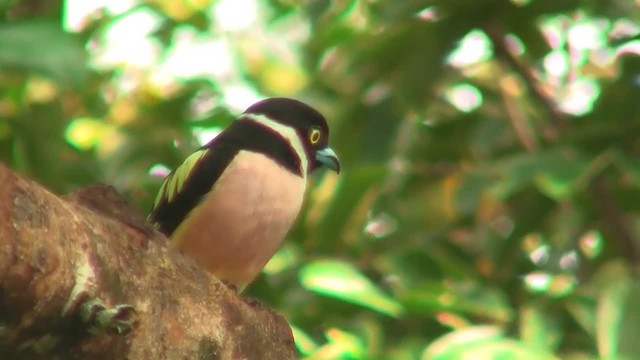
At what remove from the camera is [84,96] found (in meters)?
5.60

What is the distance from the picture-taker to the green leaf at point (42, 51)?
140 inches

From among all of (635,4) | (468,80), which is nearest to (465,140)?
(468,80)

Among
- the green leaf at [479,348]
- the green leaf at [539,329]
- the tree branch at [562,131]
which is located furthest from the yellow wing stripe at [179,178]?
the tree branch at [562,131]

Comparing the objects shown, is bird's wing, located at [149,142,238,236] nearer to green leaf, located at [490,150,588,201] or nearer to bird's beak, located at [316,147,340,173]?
bird's beak, located at [316,147,340,173]

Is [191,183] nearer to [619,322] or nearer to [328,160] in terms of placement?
[328,160]

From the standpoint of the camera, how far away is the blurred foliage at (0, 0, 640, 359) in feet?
13.4

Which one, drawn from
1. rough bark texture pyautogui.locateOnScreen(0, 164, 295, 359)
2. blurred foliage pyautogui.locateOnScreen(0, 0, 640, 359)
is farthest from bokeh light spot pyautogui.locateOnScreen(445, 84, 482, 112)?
rough bark texture pyautogui.locateOnScreen(0, 164, 295, 359)

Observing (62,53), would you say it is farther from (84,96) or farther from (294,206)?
(84,96)

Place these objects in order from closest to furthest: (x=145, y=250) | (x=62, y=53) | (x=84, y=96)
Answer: (x=145, y=250) → (x=62, y=53) → (x=84, y=96)

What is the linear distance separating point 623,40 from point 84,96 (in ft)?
7.97

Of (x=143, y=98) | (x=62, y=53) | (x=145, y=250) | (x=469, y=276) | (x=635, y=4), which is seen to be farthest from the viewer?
(x=143, y=98)

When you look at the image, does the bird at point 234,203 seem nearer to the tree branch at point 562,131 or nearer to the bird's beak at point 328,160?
the bird's beak at point 328,160

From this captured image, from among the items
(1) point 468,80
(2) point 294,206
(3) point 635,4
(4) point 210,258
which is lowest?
(4) point 210,258

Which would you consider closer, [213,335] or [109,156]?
[213,335]
